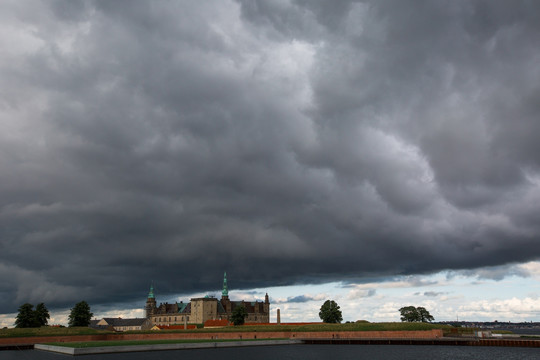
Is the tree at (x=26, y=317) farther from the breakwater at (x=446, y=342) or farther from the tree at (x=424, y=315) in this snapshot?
the tree at (x=424, y=315)

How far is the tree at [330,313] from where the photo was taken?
148000 mm

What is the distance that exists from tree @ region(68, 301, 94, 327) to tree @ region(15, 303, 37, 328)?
10635 mm

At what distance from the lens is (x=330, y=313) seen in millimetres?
148500

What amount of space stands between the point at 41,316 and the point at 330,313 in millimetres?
88287

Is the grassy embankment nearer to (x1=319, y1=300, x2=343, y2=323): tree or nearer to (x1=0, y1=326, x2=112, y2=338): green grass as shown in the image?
(x1=0, y1=326, x2=112, y2=338): green grass

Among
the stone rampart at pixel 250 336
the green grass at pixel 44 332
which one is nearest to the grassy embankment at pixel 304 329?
the green grass at pixel 44 332

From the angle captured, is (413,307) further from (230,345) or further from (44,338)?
(44,338)

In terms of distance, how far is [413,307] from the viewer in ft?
512

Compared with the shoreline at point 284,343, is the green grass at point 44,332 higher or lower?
higher

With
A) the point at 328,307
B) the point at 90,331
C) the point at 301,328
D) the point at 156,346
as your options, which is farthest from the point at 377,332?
the point at 90,331

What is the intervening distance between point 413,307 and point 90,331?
327ft

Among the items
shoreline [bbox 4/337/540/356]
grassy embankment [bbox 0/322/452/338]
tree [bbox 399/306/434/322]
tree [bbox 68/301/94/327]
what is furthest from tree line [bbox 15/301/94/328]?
tree [bbox 399/306/434/322]

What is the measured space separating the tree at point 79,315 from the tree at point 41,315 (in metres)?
6.98

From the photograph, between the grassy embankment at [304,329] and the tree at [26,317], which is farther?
the tree at [26,317]
